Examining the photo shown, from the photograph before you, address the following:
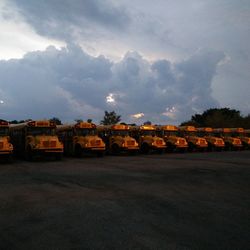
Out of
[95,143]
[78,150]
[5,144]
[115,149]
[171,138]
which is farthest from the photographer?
[171,138]

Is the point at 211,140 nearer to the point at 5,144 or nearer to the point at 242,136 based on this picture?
the point at 242,136

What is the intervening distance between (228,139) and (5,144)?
24.4 meters

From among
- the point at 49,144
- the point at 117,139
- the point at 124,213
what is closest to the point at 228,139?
the point at 117,139

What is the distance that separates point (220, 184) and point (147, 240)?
733 cm

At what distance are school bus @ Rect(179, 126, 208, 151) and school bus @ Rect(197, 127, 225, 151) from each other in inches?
41.6

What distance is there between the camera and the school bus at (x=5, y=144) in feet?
70.3

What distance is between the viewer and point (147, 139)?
31953 mm

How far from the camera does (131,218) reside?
7.96 meters

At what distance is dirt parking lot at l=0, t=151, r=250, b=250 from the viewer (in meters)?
6.38

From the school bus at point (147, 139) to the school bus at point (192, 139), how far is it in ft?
14.2

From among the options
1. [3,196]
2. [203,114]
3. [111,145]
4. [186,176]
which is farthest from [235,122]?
[3,196]

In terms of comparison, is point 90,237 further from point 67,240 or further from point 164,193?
point 164,193

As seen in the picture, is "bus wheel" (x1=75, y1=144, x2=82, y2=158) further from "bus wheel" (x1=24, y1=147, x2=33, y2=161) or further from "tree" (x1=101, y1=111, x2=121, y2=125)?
"tree" (x1=101, y1=111, x2=121, y2=125)

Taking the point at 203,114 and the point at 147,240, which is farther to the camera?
the point at 203,114
